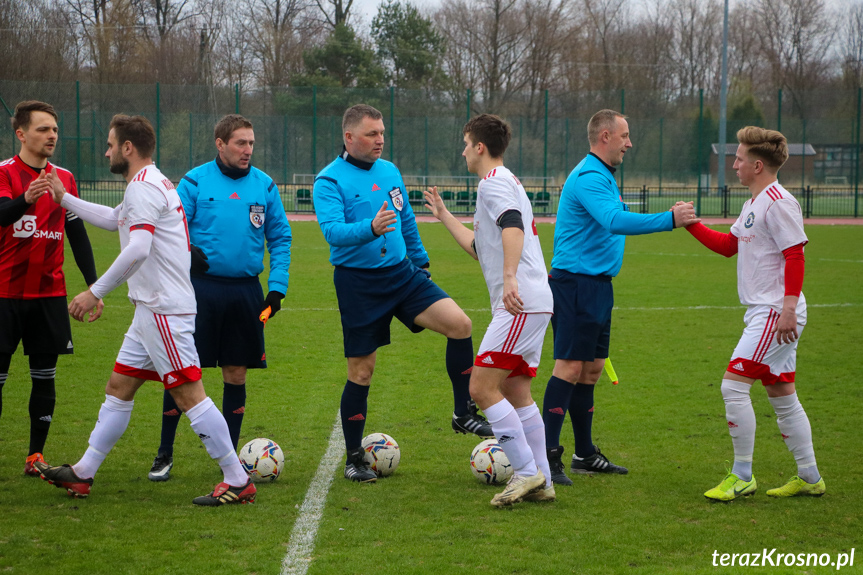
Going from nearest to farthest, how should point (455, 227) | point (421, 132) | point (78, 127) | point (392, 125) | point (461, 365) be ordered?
1. point (455, 227)
2. point (461, 365)
3. point (78, 127)
4. point (392, 125)
5. point (421, 132)

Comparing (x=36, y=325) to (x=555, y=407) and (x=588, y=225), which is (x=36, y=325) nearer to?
(x=555, y=407)

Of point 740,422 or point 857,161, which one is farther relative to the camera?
point 857,161

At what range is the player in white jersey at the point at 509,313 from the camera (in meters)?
4.43

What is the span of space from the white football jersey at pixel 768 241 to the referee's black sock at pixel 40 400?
404 cm

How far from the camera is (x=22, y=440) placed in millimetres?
5805

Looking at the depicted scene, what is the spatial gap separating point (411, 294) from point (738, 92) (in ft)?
170

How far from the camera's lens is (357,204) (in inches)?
205

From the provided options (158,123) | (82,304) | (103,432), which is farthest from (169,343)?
(158,123)

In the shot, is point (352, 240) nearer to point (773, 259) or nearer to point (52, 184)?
point (52, 184)

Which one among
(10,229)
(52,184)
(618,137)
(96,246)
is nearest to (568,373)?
(618,137)

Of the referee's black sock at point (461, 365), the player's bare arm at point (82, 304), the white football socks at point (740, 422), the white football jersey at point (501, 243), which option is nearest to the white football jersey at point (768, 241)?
the white football socks at point (740, 422)

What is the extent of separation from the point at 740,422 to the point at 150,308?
3164 mm

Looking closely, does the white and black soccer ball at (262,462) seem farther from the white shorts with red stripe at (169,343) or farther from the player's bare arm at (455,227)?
the player's bare arm at (455,227)

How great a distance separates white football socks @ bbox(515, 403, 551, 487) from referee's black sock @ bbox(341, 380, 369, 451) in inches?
40.0
